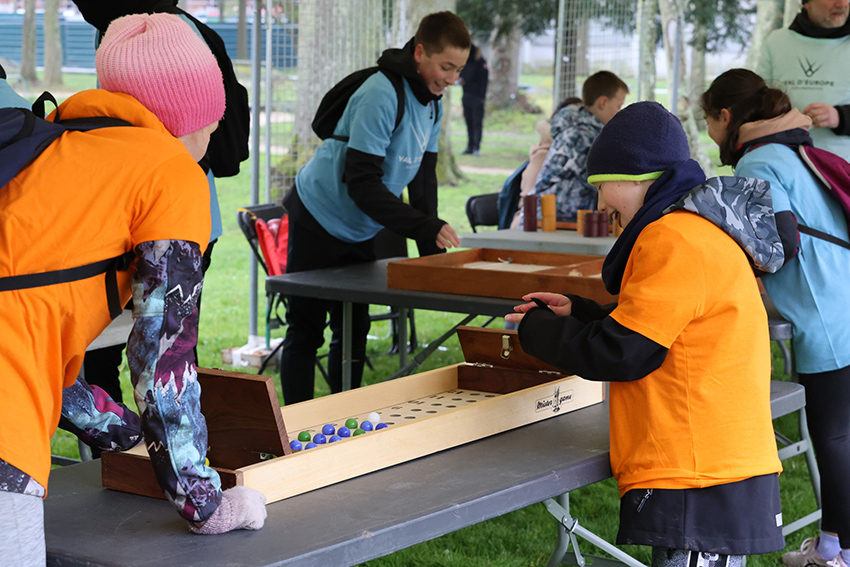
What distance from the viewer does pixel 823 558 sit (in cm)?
307

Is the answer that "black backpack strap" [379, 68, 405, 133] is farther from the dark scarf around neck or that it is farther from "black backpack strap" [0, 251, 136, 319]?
"black backpack strap" [0, 251, 136, 319]

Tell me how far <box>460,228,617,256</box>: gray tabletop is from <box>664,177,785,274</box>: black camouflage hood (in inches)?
99.4

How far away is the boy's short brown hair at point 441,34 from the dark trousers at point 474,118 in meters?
12.4

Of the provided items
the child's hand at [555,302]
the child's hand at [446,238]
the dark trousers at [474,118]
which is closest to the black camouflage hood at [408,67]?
the child's hand at [446,238]

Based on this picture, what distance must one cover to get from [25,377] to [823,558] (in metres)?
2.64

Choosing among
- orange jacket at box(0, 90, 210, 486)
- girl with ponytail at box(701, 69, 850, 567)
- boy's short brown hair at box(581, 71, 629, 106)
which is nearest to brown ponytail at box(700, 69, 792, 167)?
girl with ponytail at box(701, 69, 850, 567)

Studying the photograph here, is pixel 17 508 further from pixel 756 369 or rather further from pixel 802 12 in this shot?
pixel 802 12

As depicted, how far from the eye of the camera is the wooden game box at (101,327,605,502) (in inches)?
64.5

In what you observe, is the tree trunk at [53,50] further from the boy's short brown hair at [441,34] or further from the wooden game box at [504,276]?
the wooden game box at [504,276]

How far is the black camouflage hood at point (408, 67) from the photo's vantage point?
12.2ft

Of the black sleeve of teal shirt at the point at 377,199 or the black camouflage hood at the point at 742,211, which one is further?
the black sleeve of teal shirt at the point at 377,199

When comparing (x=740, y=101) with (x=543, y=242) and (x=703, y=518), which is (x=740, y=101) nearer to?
(x=703, y=518)

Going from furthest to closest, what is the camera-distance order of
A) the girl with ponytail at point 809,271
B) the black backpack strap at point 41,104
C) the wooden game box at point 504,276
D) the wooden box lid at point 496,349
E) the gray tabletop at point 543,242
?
the gray tabletop at point 543,242 < the wooden game box at point 504,276 < the girl with ponytail at point 809,271 < the wooden box lid at point 496,349 < the black backpack strap at point 41,104

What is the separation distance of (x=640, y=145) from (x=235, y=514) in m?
1.04
